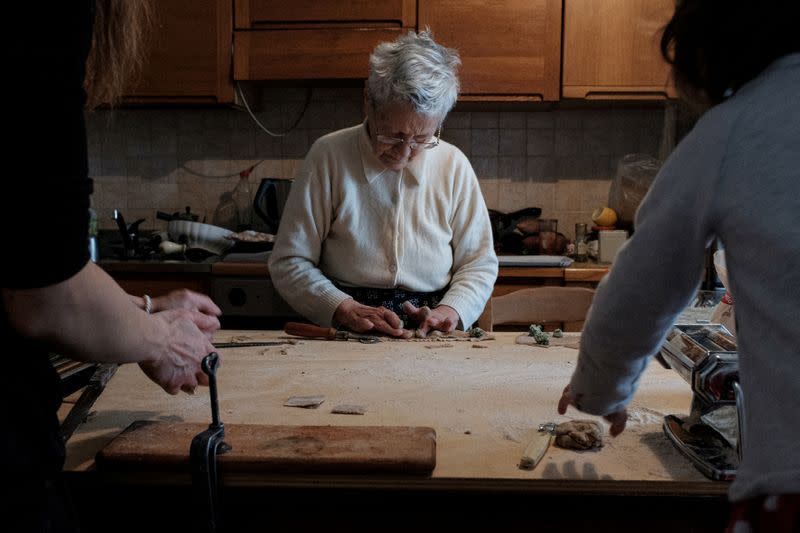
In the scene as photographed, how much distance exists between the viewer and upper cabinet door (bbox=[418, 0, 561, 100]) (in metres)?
3.06

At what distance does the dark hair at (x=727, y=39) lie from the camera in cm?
66

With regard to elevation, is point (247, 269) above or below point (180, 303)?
below

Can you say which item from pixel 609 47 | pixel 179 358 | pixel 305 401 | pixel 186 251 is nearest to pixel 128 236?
pixel 186 251

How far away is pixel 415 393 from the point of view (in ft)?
4.23

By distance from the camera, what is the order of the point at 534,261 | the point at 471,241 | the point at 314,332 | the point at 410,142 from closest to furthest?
the point at 314,332
the point at 410,142
the point at 471,241
the point at 534,261

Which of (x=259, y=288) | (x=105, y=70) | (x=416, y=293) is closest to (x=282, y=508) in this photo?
(x=105, y=70)

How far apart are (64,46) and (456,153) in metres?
1.56

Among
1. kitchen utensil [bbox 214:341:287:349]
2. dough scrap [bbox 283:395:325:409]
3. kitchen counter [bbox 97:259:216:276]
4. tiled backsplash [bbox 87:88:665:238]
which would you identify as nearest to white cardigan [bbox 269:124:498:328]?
kitchen utensil [bbox 214:341:287:349]

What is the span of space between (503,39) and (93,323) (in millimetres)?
2601

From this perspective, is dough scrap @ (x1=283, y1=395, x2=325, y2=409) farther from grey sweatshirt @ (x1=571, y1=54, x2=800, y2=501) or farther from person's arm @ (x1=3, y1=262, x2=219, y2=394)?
grey sweatshirt @ (x1=571, y1=54, x2=800, y2=501)

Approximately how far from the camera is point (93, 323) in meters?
0.76

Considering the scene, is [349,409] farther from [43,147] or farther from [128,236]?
[128,236]

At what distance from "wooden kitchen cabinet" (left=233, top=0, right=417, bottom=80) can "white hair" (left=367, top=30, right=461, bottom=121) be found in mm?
1225

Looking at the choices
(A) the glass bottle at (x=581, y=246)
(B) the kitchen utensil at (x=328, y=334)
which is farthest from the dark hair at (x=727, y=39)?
(A) the glass bottle at (x=581, y=246)
